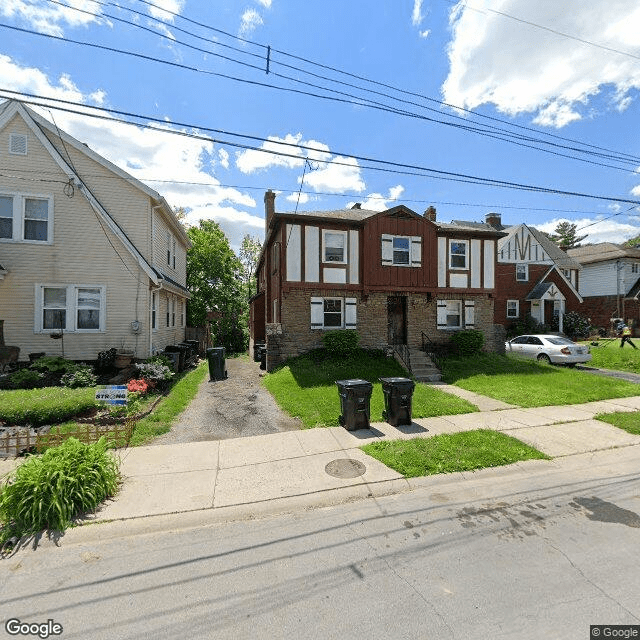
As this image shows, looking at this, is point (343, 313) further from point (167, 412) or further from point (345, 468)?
point (345, 468)

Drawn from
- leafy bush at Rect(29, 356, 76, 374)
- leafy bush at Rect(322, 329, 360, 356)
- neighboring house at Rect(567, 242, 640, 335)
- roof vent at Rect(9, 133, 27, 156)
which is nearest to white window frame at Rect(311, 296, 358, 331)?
leafy bush at Rect(322, 329, 360, 356)

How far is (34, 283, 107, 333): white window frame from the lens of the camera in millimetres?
12617

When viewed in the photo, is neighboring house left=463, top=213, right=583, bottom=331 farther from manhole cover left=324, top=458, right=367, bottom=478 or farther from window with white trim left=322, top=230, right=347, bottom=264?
manhole cover left=324, top=458, right=367, bottom=478

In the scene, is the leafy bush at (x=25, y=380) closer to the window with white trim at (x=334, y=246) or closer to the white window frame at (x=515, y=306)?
the window with white trim at (x=334, y=246)

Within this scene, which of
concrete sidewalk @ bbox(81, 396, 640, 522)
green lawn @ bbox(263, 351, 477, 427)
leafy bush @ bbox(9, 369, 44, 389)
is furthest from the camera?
leafy bush @ bbox(9, 369, 44, 389)

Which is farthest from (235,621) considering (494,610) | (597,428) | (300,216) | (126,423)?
(300,216)

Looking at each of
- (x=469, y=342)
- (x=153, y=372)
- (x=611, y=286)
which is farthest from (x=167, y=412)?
(x=611, y=286)

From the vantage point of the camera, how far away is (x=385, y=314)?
16688 millimetres

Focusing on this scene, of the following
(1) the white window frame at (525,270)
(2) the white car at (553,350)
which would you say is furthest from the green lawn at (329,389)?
(1) the white window frame at (525,270)

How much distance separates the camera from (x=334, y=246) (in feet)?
52.7

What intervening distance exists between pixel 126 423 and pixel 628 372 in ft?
67.3

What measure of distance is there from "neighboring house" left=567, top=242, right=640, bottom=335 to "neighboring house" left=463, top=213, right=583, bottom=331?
4.01m

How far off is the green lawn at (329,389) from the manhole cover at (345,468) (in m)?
2.09

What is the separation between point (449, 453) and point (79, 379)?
34.5 ft
